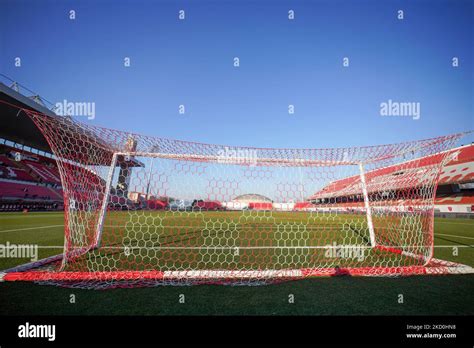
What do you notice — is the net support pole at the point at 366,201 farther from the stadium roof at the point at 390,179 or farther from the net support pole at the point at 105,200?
the net support pole at the point at 105,200

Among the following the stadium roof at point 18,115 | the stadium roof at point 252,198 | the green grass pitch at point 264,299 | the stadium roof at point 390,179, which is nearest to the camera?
the green grass pitch at point 264,299

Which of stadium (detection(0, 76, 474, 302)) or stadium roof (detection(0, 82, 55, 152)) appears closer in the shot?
stadium (detection(0, 76, 474, 302))

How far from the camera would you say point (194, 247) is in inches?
209

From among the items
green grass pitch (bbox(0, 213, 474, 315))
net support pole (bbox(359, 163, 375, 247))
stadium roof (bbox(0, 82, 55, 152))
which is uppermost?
stadium roof (bbox(0, 82, 55, 152))

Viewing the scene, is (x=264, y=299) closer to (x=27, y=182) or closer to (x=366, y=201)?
(x=366, y=201)

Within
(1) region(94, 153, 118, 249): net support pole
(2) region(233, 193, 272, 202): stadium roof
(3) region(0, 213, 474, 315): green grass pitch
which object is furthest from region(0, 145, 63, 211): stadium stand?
(2) region(233, 193, 272, 202): stadium roof

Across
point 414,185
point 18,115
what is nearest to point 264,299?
point 414,185

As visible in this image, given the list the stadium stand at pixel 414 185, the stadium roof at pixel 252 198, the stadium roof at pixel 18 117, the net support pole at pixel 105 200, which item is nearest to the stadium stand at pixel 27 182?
the stadium roof at pixel 18 117

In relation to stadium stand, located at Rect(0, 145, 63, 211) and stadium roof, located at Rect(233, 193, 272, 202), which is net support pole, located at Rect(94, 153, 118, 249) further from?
stadium stand, located at Rect(0, 145, 63, 211)

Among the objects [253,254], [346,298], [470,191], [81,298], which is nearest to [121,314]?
[81,298]

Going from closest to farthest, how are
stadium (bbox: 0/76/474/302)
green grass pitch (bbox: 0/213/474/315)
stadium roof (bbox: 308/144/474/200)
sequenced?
green grass pitch (bbox: 0/213/474/315) → stadium (bbox: 0/76/474/302) → stadium roof (bbox: 308/144/474/200)

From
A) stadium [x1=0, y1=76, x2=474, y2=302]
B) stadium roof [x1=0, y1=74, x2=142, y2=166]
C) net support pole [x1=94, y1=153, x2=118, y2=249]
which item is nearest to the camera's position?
stadium [x1=0, y1=76, x2=474, y2=302]

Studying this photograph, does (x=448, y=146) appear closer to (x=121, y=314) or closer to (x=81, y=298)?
(x=121, y=314)

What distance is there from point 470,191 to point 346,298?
100.0 feet
